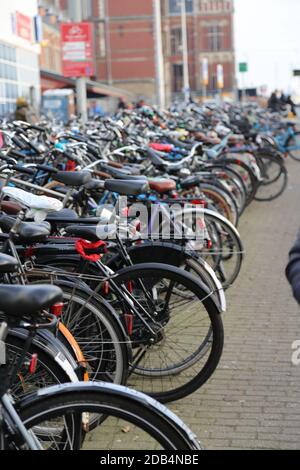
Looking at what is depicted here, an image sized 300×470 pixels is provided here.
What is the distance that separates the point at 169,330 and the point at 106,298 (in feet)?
1.67

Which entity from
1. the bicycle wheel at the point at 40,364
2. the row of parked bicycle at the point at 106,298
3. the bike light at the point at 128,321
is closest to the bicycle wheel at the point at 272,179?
the row of parked bicycle at the point at 106,298

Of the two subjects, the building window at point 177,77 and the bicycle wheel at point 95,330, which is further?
the building window at point 177,77

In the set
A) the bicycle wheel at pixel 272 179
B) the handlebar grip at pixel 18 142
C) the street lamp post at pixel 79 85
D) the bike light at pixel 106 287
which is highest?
the street lamp post at pixel 79 85

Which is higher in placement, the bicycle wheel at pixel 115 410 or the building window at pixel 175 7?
the building window at pixel 175 7

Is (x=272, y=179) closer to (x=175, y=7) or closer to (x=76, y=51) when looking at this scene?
(x=76, y=51)

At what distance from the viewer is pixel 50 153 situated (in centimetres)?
678

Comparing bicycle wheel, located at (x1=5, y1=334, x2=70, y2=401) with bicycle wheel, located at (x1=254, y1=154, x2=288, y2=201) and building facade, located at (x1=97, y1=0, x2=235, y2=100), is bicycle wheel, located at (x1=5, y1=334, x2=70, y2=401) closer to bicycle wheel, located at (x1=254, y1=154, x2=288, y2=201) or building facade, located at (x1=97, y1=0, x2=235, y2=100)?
bicycle wheel, located at (x1=254, y1=154, x2=288, y2=201)

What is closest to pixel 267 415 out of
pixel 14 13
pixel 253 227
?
pixel 253 227

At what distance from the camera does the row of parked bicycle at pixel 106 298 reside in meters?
2.37

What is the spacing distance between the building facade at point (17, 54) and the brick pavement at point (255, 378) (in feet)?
60.3

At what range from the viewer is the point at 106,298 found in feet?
13.6

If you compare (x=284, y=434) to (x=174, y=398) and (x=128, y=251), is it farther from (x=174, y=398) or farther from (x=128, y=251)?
(x=128, y=251)

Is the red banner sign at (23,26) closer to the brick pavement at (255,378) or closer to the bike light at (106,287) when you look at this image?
the brick pavement at (255,378)

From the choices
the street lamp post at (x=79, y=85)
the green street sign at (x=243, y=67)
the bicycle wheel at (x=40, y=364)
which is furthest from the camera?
the green street sign at (x=243, y=67)
